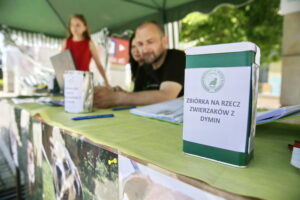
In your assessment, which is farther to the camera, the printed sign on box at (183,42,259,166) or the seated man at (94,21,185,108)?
the seated man at (94,21,185,108)

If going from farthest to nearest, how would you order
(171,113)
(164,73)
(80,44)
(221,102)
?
1. (80,44)
2. (164,73)
3. (171,113)
4. (221,102)

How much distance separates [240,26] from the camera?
12.9 ft

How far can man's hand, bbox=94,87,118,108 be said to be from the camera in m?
0.82


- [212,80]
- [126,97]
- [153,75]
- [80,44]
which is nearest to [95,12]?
[80,44]

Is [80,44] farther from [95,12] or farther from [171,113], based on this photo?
[171,113]

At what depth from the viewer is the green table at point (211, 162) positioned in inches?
8.0

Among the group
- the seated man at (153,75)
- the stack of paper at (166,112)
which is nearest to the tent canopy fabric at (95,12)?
the seated man at (153,75)

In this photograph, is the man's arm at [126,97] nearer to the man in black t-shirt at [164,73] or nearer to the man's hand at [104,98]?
the man's hand at [104,98]

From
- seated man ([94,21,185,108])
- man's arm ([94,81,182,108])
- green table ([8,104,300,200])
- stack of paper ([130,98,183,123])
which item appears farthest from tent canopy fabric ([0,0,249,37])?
green table ([8,104,300,200])

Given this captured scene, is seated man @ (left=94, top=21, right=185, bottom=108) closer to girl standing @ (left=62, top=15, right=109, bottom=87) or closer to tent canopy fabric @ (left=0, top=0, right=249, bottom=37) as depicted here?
girl standing @ (left=62, top=15, right=109, bottom=87)

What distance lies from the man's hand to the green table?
0.35 meters

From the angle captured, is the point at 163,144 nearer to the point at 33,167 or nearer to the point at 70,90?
the point at 70,90

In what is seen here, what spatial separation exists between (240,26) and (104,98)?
3980mm

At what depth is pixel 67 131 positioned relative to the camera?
447mm
